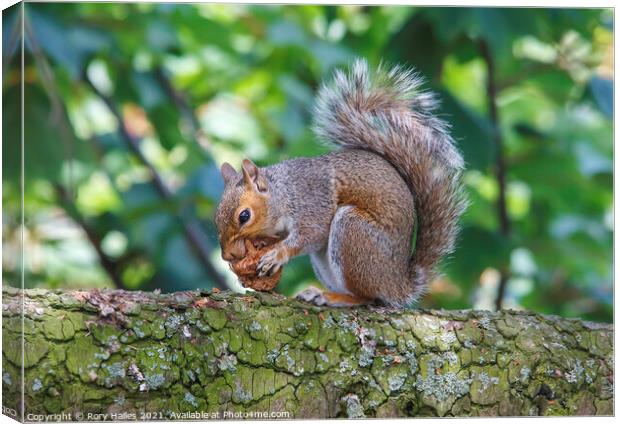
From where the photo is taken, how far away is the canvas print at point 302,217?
2.93m

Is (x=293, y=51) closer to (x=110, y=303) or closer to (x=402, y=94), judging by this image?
(x=402, y=94)

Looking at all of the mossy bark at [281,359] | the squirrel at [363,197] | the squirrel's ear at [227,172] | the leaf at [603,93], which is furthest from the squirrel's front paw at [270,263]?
the leaf at [603,93]

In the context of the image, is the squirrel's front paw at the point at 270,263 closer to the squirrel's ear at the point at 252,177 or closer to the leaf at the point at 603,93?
the squirrel's ear at the point at 252,177

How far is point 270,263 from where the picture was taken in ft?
10.4

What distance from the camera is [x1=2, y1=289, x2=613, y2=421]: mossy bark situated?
2.78 m

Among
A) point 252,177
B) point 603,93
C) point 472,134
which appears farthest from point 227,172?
point 603,93

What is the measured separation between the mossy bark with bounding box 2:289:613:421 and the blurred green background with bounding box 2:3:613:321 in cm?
96

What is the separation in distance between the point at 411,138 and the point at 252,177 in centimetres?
55

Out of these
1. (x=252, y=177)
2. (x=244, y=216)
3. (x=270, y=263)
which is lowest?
(x=270, y=263)

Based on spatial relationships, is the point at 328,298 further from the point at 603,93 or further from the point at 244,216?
the point at 603,93

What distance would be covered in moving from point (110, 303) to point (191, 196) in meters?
1.63

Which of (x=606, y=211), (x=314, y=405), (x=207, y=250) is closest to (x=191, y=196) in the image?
(x=207, y=250)

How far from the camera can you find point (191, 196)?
175 inches

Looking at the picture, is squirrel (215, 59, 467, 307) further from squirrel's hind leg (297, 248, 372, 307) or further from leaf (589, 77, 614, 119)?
leaf (589, 77, 614, 119)
